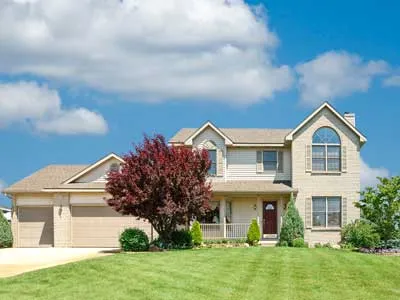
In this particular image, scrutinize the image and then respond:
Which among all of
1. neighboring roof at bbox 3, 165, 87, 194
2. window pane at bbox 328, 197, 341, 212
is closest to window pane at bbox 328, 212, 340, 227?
window pane at bbox 328, 197, 341, 212

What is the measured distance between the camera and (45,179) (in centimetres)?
4359

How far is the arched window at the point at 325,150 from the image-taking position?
39.8 metres

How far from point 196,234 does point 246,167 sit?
19.1 ft

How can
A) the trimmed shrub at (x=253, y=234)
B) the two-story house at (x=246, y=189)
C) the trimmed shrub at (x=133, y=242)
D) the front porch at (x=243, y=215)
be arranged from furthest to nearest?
the front porch at (x=243, y=215)
the two-story house at (x=246, y=189)
the trimmed shrub at (x=253, y=234)
the trimmed shrub at (x=133, y=242)

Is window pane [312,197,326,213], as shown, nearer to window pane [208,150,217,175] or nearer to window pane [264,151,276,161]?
window pane [264,151,276,161]

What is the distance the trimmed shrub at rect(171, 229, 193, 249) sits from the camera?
34.2 m

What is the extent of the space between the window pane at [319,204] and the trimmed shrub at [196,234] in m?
6.90

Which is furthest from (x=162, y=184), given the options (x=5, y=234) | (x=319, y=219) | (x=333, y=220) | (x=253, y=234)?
(x=5, y=234)

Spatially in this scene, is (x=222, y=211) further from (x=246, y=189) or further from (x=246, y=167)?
(x=246, y=167)

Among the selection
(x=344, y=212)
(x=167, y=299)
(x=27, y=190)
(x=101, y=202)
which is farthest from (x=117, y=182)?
(x=167, y=299)

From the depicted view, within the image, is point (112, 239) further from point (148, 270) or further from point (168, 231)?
point (148, 270)

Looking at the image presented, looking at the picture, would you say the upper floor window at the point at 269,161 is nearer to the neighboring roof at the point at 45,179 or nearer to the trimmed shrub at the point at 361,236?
the trimmed shrub at the point at 361,236

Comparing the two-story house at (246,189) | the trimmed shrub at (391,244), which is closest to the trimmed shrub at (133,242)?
the two-story house at (246,189)

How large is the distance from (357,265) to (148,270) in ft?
26.8
